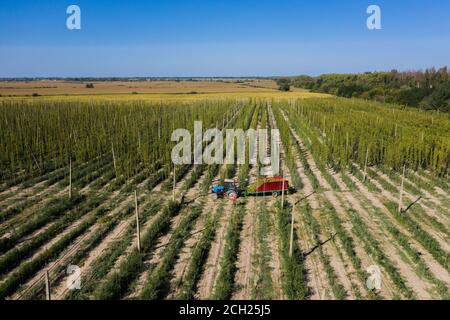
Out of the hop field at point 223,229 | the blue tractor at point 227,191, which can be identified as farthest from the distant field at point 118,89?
the blue tractor at point 227,191

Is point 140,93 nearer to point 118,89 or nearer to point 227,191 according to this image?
point 118,89

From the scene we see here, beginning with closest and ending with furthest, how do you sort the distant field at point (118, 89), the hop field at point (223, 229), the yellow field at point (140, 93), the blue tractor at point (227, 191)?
the hop field at point (223, 229) < the blue tractor at point (227, 191) < the yellow field at point (140, 93) < the distant field at point (118, 89)

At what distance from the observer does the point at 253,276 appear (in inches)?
310

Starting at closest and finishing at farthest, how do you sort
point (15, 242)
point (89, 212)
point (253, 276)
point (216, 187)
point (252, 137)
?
1. point (253, 276)
2. point (15, 242)
3. point (89, 212)
4. point (216, 187)
5. point (252, 137)

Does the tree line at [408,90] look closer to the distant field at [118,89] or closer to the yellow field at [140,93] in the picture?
the yellow field at [140,93]

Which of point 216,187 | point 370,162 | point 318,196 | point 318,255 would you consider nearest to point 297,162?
point 370,162

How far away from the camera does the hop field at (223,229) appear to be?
7555 millimetres

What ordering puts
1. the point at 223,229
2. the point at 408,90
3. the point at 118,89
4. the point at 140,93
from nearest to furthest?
the point at 223,229, the point at 408,90, the point at 140,93, the point at 118,89

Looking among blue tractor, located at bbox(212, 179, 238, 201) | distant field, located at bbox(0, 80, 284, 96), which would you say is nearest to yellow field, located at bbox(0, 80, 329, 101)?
distant field, located at bbox(0, 80, 284, 96)

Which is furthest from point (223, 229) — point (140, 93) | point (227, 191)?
point (140, 93)

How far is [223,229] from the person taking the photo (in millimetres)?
10430
